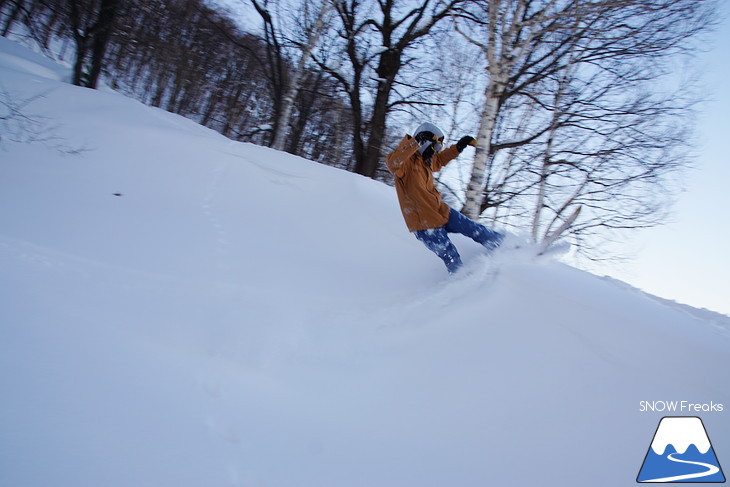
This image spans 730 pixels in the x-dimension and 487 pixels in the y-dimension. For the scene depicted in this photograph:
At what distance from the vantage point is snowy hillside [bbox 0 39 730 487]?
138 cm

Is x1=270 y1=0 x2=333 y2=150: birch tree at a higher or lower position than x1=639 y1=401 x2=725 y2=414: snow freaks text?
higher

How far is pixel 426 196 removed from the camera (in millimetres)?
3631

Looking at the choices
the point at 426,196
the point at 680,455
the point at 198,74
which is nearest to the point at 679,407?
the point at 680,455

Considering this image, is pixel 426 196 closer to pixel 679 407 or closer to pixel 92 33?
pixel 679 407

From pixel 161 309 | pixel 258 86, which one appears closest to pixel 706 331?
pixel 161 309

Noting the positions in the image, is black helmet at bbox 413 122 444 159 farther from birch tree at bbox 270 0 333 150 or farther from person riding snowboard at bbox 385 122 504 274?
birch tree at bbox 270 0 333 150

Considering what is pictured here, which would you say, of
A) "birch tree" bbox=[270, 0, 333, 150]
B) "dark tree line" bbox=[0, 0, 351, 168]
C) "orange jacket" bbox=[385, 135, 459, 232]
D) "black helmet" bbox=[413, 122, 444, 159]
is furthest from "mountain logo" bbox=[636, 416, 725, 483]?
"dark tree line" bbox=[0, 0, 351, 168]

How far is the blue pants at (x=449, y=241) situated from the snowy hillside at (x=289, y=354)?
0.61 feet

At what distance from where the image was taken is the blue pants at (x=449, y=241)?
142 inches

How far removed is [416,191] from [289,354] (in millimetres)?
2099

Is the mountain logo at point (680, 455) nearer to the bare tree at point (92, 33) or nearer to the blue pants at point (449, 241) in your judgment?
the blue pants at point (449, 241)

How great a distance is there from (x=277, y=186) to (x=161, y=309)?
3076 millimetres

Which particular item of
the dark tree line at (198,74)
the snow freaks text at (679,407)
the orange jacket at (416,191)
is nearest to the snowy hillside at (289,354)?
the snow freaks text at (679,407)

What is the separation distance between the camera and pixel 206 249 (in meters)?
3.28
